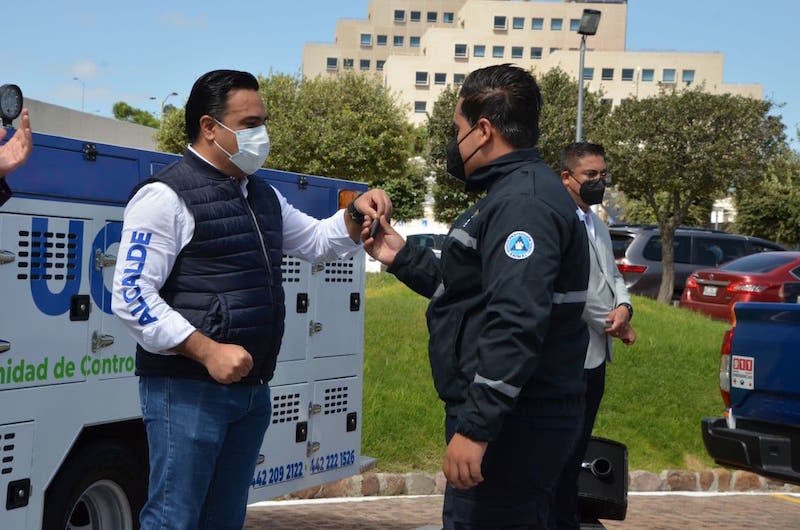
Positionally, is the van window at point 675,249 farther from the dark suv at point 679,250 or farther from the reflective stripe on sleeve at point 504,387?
the reflective stripe on sleeve at point 504,387

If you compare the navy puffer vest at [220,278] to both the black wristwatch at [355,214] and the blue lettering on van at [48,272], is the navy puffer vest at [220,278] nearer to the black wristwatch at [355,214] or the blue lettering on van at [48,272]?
the black wristwatch at [355,214]

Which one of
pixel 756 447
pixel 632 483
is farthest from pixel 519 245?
pixel 632 483

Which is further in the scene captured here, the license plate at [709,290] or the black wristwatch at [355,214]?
the license plate at [709,290]

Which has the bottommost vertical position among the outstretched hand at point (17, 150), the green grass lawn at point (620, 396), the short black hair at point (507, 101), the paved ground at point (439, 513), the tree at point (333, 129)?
the paved ground at point (439, 513)

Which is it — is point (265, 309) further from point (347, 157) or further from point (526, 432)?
point (347, 157)

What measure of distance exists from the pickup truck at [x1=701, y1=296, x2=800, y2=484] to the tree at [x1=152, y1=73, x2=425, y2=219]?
132 ft

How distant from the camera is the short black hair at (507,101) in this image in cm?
334

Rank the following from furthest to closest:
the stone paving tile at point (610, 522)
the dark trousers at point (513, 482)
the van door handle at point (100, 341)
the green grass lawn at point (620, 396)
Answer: the green grass lawn at point (620, 396) → the stone paving tile at point (610, 522) → the van door handle at point (100, 341) → the dark trousers at point (513, 482)

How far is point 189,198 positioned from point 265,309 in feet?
1.49

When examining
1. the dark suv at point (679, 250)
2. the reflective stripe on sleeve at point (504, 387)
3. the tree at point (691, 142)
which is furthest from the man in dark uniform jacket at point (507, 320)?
the tree at point (691, 142)

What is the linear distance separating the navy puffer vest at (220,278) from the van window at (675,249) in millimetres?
20050

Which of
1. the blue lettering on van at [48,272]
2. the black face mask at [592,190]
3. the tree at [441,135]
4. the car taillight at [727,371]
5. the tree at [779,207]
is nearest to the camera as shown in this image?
the blue lettering on van at [48,272]

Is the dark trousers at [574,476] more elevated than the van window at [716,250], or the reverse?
the van window at [716,250]

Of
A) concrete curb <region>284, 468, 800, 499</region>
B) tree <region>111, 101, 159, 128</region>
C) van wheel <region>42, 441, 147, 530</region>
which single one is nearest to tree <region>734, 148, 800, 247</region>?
concrete curb <region>284, 468, 800, 499</region>
